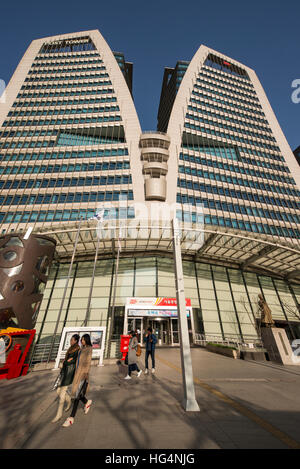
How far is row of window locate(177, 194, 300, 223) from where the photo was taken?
3152cm

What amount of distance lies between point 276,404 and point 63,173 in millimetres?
36210

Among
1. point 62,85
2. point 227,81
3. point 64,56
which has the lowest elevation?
point 62,85

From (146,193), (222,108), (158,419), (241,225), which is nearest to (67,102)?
(146,193)

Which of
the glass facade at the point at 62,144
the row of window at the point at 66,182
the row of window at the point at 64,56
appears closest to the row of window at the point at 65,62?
the glass facade at the point at 62,144

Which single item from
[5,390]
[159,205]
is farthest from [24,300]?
[159,205]

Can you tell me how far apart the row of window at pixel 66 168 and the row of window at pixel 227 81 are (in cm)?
3799

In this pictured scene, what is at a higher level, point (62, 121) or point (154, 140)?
point (62, 121)

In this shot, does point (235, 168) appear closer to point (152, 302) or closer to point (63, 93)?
point (152, 302)

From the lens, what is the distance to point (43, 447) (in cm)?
305

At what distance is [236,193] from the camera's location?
34.4 metres

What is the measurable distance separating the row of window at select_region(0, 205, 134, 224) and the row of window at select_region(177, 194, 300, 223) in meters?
9.49

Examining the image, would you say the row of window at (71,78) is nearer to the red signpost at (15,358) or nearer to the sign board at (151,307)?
the sign board at (151,307)

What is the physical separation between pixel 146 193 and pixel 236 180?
1811cm

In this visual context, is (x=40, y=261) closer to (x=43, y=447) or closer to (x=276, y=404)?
(x=43, y=447)
